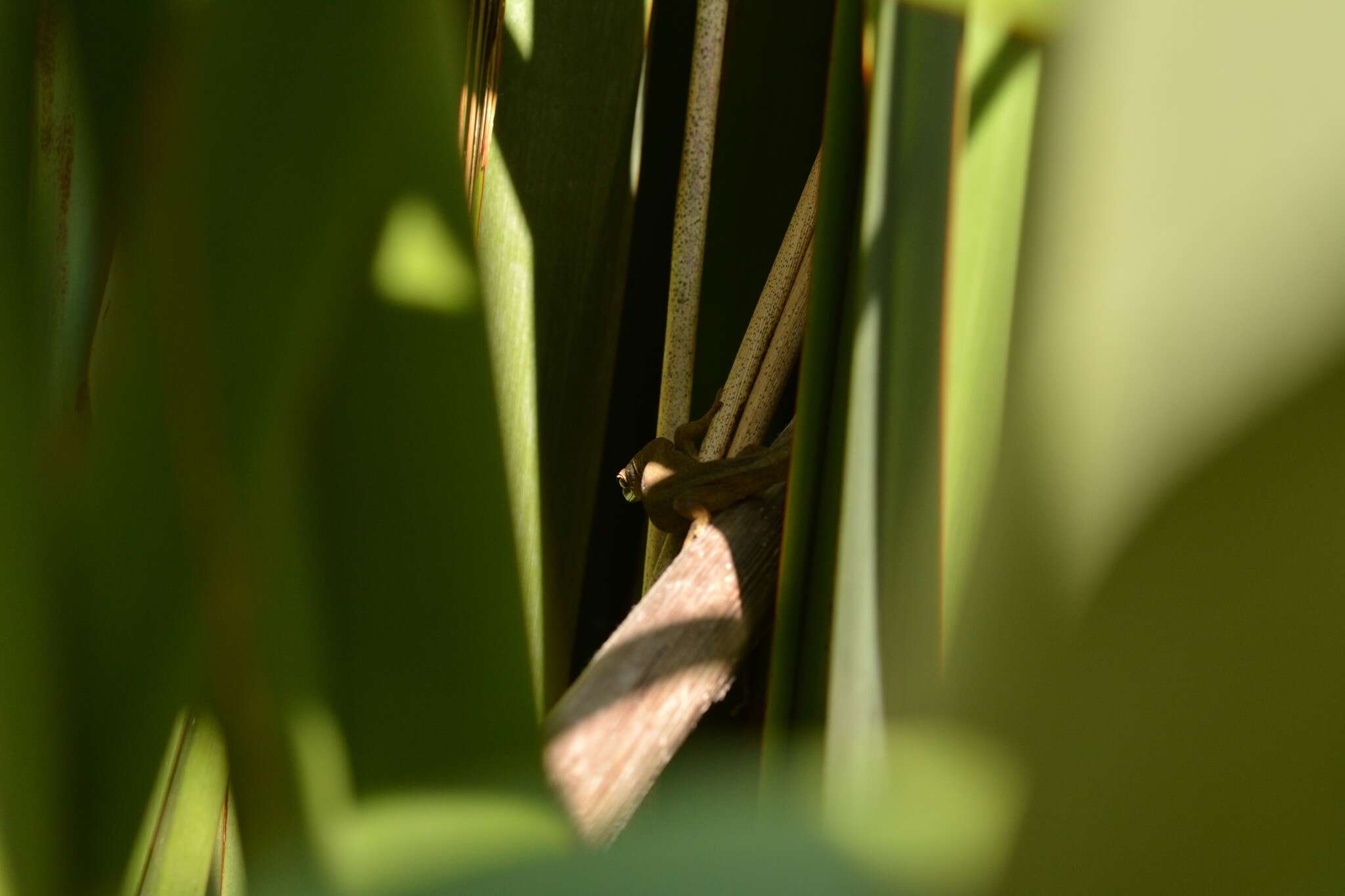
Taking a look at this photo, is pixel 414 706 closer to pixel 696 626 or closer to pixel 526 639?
pixel 526 639

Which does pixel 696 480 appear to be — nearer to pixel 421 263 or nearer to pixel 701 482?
pixel 701 482

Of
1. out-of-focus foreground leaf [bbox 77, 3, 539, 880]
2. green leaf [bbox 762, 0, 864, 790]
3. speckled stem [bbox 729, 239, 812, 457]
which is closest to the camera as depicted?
out-of-focus foreground leaf [bbox 77, 3, 539, 880]

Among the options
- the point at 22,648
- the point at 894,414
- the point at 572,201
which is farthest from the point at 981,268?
the point at 572,201

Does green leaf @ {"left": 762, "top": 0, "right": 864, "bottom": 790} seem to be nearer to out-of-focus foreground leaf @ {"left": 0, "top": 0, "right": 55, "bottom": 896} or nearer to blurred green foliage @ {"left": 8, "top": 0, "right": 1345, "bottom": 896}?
blurred green foliage @ {"left": 8, "top": 0, "right": 1345, "bottom": 896}

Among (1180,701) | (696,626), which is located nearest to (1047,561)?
(1180,701)

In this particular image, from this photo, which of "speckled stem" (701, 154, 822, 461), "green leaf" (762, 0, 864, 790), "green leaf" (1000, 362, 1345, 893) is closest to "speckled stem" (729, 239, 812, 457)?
"speckled stem" (701, 154, 822, 461)

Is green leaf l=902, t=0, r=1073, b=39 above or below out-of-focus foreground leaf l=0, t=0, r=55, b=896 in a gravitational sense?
above
